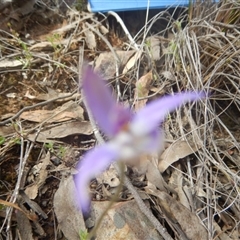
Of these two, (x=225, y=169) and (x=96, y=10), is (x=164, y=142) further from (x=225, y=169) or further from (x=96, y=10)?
(x=96, y=10)

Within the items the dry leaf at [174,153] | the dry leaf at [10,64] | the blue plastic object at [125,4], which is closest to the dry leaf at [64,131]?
the dry leaf at [174,153]

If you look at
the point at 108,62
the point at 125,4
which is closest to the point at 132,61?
the point at 108,62

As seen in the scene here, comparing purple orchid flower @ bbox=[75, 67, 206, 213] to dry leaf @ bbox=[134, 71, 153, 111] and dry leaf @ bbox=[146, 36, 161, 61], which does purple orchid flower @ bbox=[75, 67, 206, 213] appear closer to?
dry leaf @ bbox=[134, 71, 153, 111]

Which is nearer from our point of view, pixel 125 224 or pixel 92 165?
pixel 92 165

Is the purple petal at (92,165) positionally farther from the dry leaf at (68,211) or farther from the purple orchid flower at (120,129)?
the dry leaf at (68,211)

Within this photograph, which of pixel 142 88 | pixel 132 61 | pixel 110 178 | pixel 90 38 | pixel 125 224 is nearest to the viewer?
pixel 125 224

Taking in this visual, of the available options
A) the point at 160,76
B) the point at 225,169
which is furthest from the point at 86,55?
the point at 225,169

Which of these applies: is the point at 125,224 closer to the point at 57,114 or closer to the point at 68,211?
the point at 68,211
